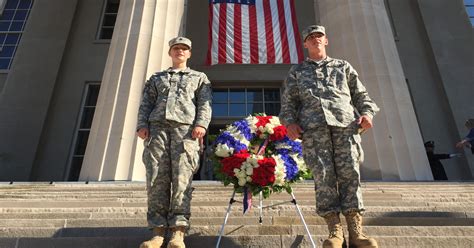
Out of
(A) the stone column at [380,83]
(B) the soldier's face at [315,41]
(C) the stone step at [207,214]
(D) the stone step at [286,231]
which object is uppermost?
(A) the stone column at [380,83]

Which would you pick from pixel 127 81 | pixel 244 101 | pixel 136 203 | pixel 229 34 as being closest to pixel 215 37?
pixel 229 34

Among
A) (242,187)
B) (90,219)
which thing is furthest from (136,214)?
(242,187)

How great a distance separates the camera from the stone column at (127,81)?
8.14 meters

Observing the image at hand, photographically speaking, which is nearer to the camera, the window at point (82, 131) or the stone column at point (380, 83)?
the stone column at point (380, 83)

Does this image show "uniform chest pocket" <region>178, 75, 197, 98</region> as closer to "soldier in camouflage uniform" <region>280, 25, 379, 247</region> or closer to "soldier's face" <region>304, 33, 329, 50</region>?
"soldier in camouflage uniform" <region>280, 25, 379, 247</region>

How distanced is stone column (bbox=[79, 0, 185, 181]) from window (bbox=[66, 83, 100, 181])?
5.00m

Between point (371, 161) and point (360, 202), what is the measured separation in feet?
19.0

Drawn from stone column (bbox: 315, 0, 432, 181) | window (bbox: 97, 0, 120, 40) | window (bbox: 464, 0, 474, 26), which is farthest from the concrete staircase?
window (bbox: 464, 0, 474, 26)

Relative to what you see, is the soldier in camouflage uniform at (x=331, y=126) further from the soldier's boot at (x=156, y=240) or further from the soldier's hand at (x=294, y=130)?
the soldier's boot at (x=156, y=240)

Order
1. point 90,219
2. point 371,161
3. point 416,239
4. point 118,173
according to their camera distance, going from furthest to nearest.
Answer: point 371,161, point 118,173, point 90,219, point 416,239

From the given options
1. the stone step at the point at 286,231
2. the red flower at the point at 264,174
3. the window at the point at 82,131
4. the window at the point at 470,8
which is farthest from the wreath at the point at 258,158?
the window at the point at 470,8

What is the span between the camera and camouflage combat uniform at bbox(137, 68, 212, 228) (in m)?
3.31

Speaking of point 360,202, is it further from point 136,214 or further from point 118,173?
point 118,173

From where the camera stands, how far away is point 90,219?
470 cm
